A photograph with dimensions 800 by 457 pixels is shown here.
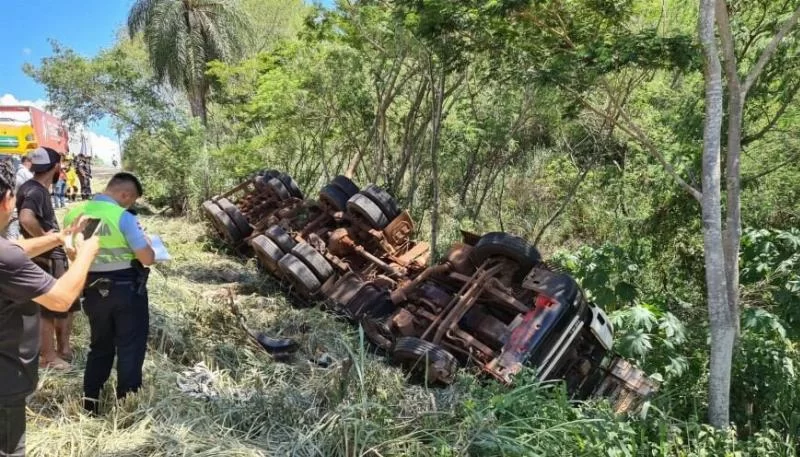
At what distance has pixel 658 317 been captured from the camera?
3951mm

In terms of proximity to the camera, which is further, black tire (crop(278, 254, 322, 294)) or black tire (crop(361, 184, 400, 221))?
black tire (crop(361, 184, 400, 221))

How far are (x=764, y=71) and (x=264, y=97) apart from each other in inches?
287

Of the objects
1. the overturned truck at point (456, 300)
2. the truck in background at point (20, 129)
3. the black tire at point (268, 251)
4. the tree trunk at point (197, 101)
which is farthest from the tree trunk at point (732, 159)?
the truck in background at point (20, 129)

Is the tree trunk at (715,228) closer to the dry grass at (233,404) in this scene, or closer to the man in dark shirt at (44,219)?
the dry grass at (233,404)

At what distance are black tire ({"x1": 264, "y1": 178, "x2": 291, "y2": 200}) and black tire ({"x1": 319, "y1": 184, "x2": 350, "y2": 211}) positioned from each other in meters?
1.36

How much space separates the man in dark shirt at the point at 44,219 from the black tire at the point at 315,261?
7.38 feet

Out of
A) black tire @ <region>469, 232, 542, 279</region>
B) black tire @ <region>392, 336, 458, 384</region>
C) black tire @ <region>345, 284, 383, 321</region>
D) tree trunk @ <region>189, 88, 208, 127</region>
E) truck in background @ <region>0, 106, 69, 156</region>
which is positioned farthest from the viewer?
tree trunk @ <region>189, 88, 208, 127</region>

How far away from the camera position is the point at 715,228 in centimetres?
332

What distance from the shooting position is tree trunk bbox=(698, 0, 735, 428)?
129 inches

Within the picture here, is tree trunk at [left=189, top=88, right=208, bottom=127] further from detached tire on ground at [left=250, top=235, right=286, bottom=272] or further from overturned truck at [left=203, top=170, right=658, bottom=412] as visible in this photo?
overturned truck at [left=203, top=170, right=658, bottom=412]

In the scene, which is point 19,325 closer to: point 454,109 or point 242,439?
point 242,439

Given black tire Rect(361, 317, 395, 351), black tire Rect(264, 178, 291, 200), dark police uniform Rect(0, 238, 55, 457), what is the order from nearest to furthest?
1. dark police uniform Rect(0, 238, 55, 457)
2. black tire Rect(361, 317, 395, 351)
3. black tire Rect(264, 178, 291, 200)

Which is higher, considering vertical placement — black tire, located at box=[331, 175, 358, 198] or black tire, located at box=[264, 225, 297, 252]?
black tire, located at box=[331, 175, 358, 198]

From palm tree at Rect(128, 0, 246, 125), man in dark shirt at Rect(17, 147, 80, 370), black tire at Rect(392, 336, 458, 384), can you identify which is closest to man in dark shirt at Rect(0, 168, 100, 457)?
man in dark shirt at Rect(17, 147, 80, 370)
